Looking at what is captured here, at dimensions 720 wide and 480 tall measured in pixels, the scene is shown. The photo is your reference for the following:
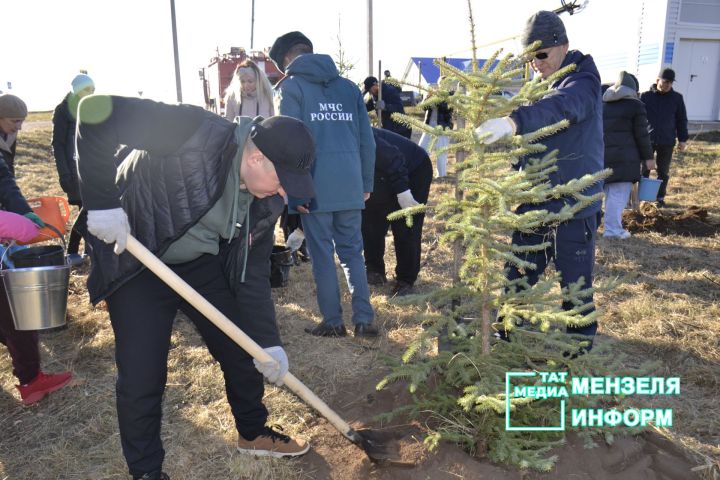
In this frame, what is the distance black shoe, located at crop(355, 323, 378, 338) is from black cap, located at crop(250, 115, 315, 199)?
7.04 ft

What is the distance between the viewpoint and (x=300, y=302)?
4.97 meters

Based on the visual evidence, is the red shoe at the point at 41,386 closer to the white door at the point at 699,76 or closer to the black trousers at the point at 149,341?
the black trousers at the point at 149,341

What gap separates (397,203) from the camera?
505 cm

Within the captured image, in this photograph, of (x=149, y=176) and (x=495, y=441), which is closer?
(x=149, y=176)

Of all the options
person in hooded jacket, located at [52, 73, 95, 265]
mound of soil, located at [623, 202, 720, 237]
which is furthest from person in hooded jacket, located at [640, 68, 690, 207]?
person in hooded jacket, located at [52, 73, 95, 265]

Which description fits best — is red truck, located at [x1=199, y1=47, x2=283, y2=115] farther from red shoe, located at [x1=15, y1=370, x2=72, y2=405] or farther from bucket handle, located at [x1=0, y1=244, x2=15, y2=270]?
bucket handle, located at [x1=0, y1=244, x2=15, y2=270]

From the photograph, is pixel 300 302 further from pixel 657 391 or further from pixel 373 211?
pixel 657 391

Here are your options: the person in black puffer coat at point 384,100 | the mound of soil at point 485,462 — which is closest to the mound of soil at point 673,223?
the person in black puffer coat at point 384,100

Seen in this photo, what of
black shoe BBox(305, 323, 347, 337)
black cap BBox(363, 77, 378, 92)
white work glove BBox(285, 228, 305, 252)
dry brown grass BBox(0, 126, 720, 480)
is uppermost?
black cap BBox(363, 77, 378, 92)

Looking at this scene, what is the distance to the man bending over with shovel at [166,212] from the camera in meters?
2.05

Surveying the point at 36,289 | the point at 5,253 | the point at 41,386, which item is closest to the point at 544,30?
the point at 36,289

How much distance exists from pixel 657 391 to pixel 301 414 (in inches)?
83.4

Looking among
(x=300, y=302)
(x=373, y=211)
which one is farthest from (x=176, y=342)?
(x=373, y=211)

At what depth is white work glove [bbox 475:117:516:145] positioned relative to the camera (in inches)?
89.4
